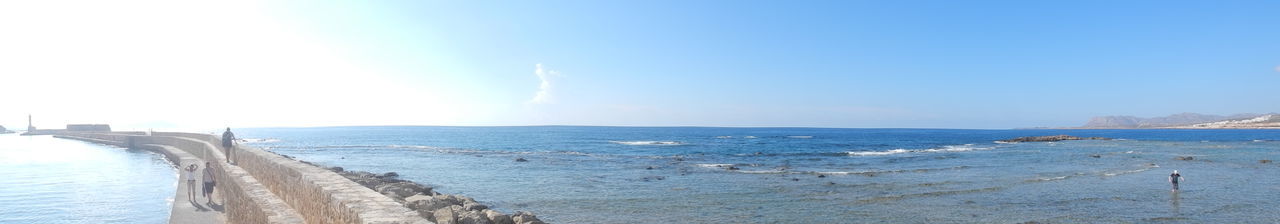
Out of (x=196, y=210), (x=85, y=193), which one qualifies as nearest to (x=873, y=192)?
(x=196, y=210)

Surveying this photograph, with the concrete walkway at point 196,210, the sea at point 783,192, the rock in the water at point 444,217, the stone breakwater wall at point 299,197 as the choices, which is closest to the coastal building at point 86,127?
the sea at point 783,192

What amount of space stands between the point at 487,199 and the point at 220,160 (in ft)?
23.4

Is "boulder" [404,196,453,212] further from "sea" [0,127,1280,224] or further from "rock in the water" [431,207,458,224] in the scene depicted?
"sea" [0,127,1280,224]

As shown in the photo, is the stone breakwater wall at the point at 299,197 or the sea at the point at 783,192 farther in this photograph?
the sea at the point at 783,192

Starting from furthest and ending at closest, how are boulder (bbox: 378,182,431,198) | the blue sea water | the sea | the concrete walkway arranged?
boulder (bbox: 378,182,431,198), the blue sea water, the sea, the concrete walkway

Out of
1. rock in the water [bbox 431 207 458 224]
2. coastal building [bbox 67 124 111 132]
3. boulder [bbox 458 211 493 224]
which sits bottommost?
boulder [bbox 458 211 493 224]

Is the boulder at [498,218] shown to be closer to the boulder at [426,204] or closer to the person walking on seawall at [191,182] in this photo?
the boulder at [426,204]

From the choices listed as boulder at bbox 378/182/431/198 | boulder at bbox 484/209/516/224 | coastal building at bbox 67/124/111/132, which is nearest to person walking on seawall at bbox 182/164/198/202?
boulder at bbox 378/182/431/198

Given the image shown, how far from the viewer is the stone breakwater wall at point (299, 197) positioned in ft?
19.9

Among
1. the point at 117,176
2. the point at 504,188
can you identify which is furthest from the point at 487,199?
the point at 117,176

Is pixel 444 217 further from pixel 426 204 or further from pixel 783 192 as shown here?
pixel 783 192

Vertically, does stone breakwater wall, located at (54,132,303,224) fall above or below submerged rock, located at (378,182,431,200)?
above

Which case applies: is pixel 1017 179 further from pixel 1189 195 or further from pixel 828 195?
pixel 828 195

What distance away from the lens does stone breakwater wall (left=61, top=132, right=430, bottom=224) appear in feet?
19.9
